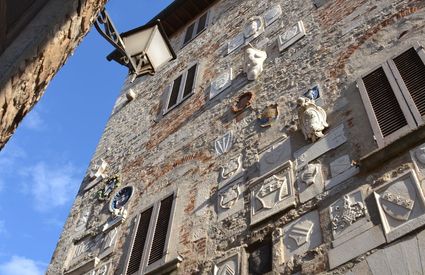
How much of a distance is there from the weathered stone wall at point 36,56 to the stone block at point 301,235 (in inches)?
98.1

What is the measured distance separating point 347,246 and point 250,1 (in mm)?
6922

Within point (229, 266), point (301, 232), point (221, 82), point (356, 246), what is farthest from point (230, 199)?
point (221, 82)

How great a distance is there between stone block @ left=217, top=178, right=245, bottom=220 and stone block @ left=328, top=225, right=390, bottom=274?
1.46m

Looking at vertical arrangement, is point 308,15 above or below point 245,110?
above

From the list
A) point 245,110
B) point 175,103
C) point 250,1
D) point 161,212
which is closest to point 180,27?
point 250,1

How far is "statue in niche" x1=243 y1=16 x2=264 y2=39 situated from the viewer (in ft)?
26.6

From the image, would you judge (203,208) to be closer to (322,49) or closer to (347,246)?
(347,246)

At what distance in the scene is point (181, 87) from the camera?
885 cm

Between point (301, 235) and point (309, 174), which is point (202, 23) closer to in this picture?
point (309, 174)

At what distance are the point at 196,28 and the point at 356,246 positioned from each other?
27.1 feet

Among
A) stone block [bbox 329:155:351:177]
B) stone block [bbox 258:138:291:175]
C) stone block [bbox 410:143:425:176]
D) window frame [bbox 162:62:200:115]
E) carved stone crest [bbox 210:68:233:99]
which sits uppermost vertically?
window frame [bbox 162:62:200:115]

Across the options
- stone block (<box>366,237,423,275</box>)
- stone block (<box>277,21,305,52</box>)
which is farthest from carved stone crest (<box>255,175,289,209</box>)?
stone block (<box>277,21,305,52</box>)

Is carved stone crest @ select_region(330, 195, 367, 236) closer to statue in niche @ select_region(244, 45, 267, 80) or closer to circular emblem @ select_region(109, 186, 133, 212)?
statue in niche @ select_region(244, 45, 267, 80)

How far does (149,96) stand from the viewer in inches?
389
